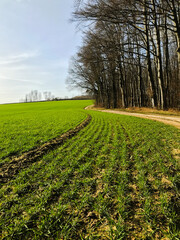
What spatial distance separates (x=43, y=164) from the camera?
4484 mm

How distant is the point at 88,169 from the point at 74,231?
6.31 ft

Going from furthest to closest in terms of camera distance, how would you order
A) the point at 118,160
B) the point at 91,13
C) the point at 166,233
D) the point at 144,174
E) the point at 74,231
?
1. the point at 91,13
2. the point at 118,160
3. the point at 144,174
4. the point at 74,231
5. the point at 166,233

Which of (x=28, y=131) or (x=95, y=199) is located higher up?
(x=28, y=131)

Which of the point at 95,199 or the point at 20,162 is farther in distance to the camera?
the point at 20,162

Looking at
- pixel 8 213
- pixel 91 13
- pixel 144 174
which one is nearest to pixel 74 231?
pixel 8 213

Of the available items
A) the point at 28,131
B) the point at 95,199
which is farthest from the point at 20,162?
the point at 28,131

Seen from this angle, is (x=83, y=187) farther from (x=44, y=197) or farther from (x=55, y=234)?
(x=55, y=234)

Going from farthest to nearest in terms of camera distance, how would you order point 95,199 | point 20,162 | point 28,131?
point 28,131 → point 20,162 → point 95,199

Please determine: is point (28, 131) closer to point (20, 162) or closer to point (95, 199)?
point (20, 162)

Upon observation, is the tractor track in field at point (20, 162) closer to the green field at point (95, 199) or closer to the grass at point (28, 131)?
the green field at point (95, 199)

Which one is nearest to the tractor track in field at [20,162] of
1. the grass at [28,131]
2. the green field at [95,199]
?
the green field at [95,199]

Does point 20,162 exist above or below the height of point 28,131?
below

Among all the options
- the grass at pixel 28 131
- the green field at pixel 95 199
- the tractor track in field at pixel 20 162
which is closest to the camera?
the green field at pixel 95 199

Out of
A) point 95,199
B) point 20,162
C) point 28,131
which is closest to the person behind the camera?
point 95,199
